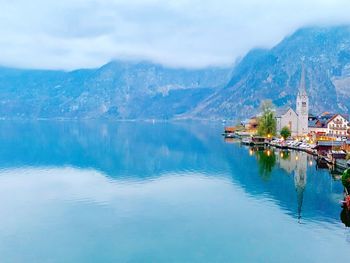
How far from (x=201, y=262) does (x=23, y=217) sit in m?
23.9

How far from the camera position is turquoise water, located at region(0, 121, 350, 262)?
39.3 metres

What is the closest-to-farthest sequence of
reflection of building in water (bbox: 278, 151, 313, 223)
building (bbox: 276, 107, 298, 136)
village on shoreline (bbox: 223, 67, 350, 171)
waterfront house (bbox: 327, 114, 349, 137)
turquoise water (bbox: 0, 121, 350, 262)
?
turquoise water (bbox: 0, 121, 350, 262) < reflection of building in water (bbox: 278, 151, 313, 223) < village on shoreline (bbox: 223, 67, 350, 171) < waterfront house (bbox: 327, 114, 349, 137) < building (bbox: 276, 107, 298, 136)

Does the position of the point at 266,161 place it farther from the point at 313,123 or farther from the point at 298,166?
the point at 313,123

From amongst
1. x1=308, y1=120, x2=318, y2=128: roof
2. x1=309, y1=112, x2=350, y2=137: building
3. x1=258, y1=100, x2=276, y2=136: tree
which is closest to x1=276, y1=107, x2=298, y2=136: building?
x1=308, y1=120, x2=318, y2=128: roof

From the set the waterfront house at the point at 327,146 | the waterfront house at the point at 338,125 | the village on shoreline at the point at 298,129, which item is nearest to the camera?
the waterfront house at the point at 327,146

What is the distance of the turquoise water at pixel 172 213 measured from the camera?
1549 inches

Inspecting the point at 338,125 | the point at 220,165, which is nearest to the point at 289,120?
the point at 338,125

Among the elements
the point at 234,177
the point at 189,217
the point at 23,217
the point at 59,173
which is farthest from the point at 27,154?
the point at 189,217

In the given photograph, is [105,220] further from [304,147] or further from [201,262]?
[304,147]

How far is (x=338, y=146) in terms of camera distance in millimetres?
101312

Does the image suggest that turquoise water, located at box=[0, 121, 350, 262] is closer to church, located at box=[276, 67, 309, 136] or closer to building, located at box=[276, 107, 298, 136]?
church, located at box=[276, 67, 309, 136]

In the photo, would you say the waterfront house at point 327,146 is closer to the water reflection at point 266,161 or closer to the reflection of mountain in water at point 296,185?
the reflection of mountain in water at point 296,185

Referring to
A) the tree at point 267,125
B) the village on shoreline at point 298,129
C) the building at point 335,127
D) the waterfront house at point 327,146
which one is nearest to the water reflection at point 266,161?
the village on shoreline at point 298,129

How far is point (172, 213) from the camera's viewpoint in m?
52.1
